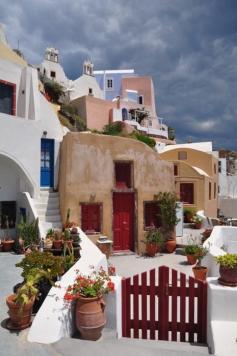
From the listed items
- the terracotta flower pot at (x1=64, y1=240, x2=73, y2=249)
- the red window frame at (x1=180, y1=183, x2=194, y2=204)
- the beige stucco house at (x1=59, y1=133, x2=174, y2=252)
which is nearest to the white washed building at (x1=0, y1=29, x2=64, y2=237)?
the beige stucco house at (x1=59, y1=133, x2=174, y2=252)

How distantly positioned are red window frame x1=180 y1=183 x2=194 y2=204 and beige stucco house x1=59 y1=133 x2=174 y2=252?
968cm

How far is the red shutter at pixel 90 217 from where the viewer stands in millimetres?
15828

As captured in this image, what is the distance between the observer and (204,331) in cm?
670

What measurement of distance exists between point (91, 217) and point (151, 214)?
3572 mm

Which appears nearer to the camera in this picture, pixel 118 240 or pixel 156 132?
pixel 118 240

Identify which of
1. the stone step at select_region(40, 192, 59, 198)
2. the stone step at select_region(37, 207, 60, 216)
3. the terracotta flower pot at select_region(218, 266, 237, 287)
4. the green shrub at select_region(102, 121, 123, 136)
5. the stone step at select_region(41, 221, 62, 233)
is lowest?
the terracotta flower pot at select_region(218, 266, 237, 287)

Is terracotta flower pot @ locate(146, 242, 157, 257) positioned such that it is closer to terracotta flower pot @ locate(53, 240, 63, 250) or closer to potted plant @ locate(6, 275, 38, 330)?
terracotta flower pot @ locate(53, 240, 63, 250)

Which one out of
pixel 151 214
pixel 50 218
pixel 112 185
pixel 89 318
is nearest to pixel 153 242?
pixel 151 214

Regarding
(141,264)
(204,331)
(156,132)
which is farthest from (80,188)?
(156,132)

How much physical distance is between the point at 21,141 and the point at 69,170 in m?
2.64

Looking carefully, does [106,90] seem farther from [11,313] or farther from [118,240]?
[11,313]

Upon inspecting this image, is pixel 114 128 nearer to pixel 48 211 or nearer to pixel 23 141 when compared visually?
pixel 23 141

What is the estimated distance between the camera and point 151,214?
58.1 ft

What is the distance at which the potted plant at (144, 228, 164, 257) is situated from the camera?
663 inches
